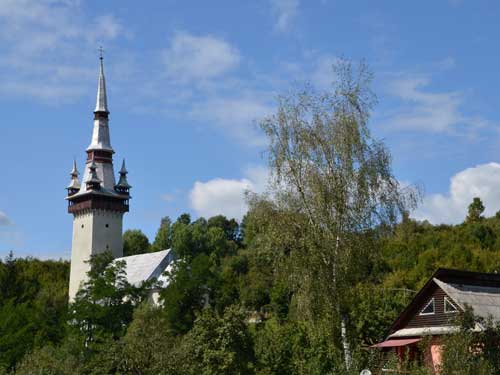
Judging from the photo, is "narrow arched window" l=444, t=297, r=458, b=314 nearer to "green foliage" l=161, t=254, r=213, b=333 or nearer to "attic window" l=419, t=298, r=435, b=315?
"attic window" l=419, t=298, r=435, b=315

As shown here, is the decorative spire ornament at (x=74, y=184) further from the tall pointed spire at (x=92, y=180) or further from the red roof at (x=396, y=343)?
the red roof at (x=396, y=343)

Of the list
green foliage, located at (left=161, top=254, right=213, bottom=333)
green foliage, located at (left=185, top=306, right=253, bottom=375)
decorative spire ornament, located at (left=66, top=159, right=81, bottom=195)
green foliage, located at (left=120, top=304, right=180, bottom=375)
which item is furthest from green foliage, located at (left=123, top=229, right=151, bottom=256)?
green foliage, located at (left=120, top=304, right=180, bottom=375)

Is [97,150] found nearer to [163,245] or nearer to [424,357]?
[163,245]

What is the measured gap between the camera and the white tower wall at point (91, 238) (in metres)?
70.0

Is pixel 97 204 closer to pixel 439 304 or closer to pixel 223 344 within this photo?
pixel 223 344

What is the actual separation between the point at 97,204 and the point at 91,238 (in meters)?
3.21

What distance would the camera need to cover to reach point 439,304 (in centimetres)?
3309

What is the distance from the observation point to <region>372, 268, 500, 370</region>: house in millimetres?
32125

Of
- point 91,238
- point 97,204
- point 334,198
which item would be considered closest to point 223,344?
point 334,198

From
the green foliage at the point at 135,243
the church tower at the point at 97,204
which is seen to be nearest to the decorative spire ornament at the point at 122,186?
the church tower at the point at 97,204

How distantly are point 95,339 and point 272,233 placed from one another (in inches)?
795

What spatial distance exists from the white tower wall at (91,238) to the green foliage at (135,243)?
76.7ft

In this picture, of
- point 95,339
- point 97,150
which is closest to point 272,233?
point 95,339

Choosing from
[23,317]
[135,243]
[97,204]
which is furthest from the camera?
[135,243]
